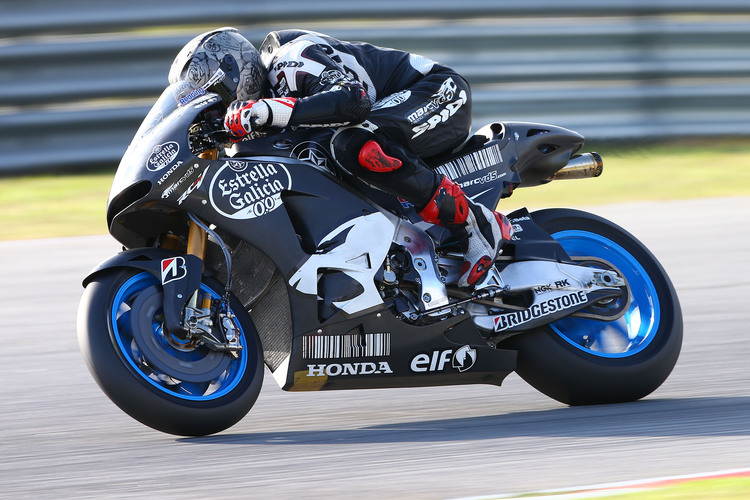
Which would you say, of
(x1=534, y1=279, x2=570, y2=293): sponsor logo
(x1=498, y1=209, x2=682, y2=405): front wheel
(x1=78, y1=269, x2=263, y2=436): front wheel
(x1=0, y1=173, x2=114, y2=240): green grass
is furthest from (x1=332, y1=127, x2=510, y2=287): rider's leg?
(x1=0, y1=173, x2=114, y2=240): green grass

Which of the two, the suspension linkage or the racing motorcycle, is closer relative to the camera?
the racing motorcycle

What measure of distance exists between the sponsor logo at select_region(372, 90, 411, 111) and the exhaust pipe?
85cm

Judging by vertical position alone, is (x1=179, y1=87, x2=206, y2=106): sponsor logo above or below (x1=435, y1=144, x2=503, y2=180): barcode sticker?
above

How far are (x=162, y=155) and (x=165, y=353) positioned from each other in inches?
27.4

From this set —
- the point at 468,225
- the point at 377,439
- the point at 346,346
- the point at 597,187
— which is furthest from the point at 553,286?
the point at 597,187

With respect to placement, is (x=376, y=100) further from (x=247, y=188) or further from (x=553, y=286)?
(x=553, y=286)

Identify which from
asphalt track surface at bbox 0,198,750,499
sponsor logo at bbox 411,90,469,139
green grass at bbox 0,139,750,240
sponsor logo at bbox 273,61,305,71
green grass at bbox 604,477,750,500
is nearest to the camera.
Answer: green grass at bbox 604,477,750,500

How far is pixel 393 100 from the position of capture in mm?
4629

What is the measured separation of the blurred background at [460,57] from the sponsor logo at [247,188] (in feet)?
22.1

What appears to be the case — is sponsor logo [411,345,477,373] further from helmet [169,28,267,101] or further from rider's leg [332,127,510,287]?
helmet [169,28,267,101]

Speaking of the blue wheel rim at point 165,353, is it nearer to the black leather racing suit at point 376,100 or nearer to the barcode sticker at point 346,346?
the barcode sticker at point 346,346

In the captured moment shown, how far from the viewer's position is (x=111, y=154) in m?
10.9

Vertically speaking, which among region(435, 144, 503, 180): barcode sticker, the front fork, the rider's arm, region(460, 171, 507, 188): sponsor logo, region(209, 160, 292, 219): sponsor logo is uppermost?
the rider's arm

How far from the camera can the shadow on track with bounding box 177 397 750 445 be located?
13.8ft
